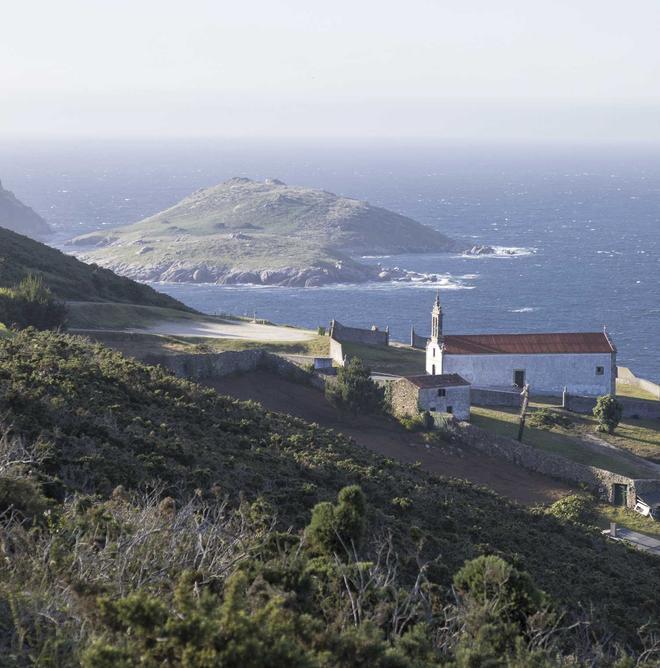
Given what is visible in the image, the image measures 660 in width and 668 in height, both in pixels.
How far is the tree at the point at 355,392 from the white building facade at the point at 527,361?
767cm

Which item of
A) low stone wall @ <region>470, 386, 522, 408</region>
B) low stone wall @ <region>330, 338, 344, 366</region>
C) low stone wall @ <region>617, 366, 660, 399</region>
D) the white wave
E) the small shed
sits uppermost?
the white wave

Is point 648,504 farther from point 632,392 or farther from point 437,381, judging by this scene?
point 632,392

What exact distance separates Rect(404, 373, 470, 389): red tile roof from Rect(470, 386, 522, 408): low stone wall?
392cm

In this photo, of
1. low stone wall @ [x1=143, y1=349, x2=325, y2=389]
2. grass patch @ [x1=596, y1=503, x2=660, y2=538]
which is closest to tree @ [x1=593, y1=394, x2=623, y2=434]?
grass patch @ [x1=596, y1=503, x2=660, y2=538]

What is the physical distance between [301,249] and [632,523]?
122 meters

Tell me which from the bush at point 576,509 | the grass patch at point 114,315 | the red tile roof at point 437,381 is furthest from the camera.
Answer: the grass patch at point 114,315

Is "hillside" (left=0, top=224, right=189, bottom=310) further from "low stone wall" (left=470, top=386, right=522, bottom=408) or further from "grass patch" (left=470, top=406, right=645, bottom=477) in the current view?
"grass patch" (left=470, top=406, right=645, bottom=477)

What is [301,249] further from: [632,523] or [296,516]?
[296,516]

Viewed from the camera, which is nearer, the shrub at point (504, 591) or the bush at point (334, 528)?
the shrub at point (504, 591)

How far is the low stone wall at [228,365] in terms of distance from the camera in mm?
53156

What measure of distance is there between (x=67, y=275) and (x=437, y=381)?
28.0 meters

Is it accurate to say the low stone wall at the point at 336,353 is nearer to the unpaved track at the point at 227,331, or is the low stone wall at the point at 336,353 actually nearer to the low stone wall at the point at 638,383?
the unpaved track at the point at 227,331

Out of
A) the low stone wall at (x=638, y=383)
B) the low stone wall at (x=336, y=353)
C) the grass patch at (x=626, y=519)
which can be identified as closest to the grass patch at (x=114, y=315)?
the low stone wall at (x=336, y=353)

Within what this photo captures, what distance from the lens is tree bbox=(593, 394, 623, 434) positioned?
5766cm
